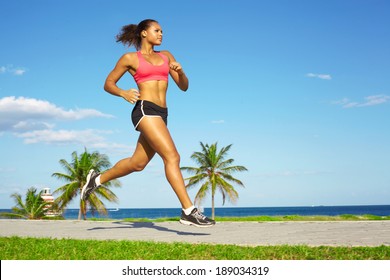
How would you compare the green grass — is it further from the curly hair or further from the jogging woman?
the curly hair

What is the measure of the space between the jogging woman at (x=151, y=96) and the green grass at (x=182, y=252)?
1218 millimetres

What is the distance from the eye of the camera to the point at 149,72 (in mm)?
5957

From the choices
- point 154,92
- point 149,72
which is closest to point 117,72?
point 149,72

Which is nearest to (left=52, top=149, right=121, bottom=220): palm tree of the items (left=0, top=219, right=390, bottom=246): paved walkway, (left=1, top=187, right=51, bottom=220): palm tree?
(left=1, top=187, right=51, bottom=220): palm tree

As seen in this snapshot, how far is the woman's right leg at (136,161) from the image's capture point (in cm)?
638

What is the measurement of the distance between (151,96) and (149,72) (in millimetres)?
318

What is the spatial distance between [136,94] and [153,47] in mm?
1003

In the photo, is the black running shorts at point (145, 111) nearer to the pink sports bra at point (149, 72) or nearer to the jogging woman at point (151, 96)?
the jogging woman at point (151, 96)

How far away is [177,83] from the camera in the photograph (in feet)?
21.2

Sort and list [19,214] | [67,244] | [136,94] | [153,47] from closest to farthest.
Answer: [67,244]
[136,94]
[153,47]
[19,214]

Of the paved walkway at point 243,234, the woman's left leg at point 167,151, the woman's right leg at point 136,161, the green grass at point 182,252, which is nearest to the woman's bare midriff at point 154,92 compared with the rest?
the woman's left leg at point 167,151

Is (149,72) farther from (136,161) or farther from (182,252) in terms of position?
(182,252)

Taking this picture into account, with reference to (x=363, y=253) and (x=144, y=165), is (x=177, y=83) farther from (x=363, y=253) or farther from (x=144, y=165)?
(x=363, y=253)
